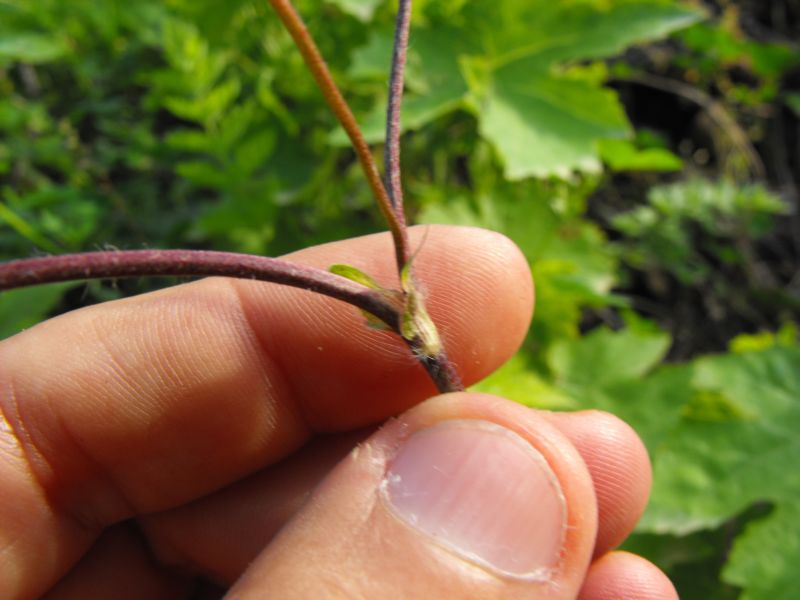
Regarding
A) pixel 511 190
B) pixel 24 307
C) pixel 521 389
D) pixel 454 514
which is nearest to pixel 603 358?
pixel 521 389

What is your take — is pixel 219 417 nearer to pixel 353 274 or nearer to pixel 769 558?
pixel 353 274

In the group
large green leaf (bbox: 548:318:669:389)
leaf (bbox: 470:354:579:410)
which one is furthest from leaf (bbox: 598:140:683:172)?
leaf (bbox: 470:354:579:410)

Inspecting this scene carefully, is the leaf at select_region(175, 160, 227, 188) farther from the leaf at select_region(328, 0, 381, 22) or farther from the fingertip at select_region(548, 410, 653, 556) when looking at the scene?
the fingertip at select_region(548, 410, 653, 556)

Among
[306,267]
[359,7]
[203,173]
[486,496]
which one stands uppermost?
[359,7]

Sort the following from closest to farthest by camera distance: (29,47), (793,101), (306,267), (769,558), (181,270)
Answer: (181,270)
(306,267)
(769,558)
(29,47)
(793,101)

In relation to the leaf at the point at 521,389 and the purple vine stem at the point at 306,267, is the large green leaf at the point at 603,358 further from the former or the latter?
the purple vine stem at the point at 306,267

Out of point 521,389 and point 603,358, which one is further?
point 603,358

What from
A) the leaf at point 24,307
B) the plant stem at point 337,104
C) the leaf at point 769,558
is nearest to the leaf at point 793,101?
the leaf at point 769,558
